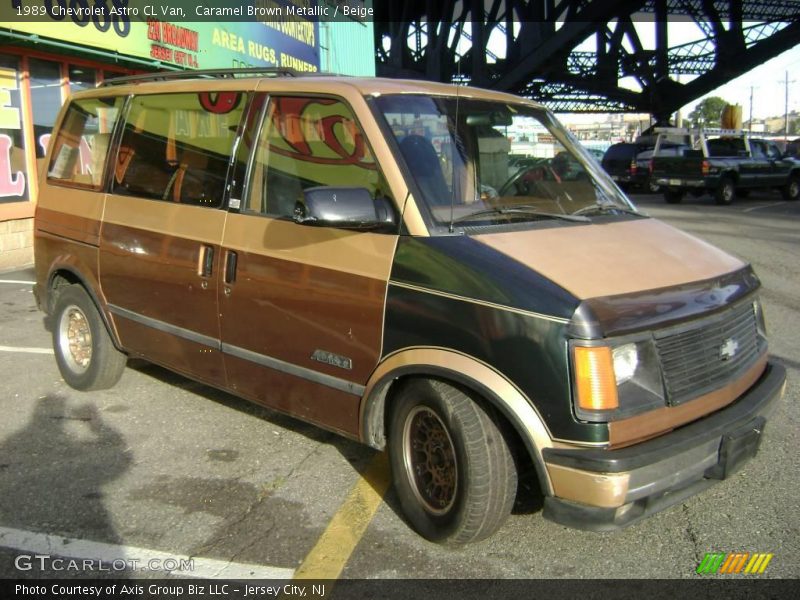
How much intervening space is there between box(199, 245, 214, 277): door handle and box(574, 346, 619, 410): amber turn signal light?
2128 millimetres

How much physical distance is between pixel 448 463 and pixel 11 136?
951 centimetres

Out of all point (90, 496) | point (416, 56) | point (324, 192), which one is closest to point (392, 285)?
point (324, 192)

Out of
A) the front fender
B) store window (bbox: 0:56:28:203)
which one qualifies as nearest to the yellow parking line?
the front fender

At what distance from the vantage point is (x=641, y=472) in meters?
2.74

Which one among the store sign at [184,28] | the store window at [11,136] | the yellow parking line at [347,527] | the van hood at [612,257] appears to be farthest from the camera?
the store window at [11,136]

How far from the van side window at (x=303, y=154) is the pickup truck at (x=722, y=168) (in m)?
18.6

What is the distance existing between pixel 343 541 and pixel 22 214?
8918mm

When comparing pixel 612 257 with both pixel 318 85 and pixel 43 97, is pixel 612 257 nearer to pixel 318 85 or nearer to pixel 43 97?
pixel 318 85

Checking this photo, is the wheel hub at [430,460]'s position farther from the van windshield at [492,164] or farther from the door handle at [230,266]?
the door handle at [230,266]

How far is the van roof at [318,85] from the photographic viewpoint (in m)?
3.67

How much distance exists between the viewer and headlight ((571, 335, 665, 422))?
2.74 metres

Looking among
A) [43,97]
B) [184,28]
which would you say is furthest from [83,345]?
[184,28]

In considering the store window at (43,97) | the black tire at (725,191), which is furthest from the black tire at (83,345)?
the black tire at (725,191)

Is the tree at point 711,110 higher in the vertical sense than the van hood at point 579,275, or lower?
higher
